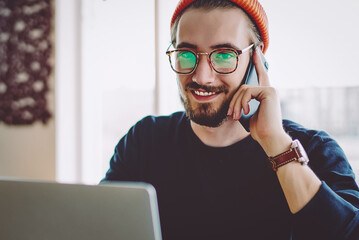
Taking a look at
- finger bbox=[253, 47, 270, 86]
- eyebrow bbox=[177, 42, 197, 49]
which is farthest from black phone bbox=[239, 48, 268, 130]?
eyebrow bbox=[177, 42, 197, 49]

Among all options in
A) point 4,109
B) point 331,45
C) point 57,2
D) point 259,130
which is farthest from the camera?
point 4,109

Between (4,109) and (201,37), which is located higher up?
(201,37)

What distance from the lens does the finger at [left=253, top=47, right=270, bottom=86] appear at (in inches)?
40.3

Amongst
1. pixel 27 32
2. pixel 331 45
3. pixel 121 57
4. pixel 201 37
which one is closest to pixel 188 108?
pixel 201 37

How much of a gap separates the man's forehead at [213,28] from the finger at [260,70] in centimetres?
8

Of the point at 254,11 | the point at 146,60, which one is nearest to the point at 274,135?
the point at 254,11

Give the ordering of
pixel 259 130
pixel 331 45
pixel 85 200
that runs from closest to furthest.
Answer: pixel 85 200, pixel 259 130, pixel 331 45

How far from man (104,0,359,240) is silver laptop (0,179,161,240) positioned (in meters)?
0.49

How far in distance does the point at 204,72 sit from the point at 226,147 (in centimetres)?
28

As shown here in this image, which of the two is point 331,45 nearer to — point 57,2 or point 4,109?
point 57,2

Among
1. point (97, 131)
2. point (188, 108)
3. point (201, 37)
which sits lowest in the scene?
point (97, 131)

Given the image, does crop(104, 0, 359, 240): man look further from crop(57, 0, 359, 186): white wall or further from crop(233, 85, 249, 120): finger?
crop(57, 0, 359, 186): white wall

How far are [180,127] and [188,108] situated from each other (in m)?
0.11

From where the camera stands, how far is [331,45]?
1545 millimetres
